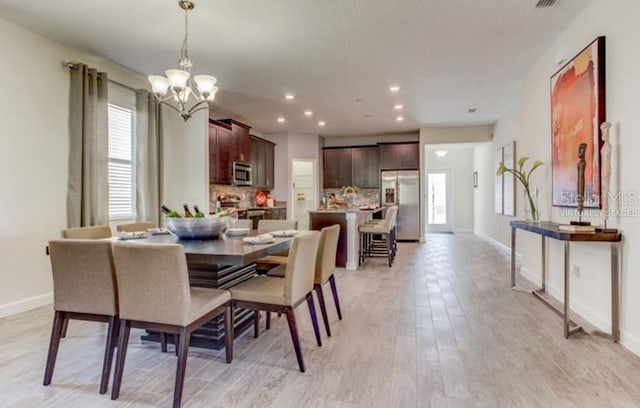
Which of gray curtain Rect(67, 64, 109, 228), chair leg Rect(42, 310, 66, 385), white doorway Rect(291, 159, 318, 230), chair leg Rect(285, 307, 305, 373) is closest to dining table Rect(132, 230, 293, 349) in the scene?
chair leg Rect(285, 307, 305, 373)

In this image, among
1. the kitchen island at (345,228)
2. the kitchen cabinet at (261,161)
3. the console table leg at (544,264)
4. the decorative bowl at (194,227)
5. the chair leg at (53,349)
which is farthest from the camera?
the kitchen cabinet at (261,161)

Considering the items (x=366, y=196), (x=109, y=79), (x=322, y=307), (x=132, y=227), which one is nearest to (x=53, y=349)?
(x=132, y=227)

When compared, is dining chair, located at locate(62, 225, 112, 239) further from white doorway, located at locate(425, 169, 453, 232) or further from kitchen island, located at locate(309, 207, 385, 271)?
white doorway, located at locate(425, 169, 453, 232)

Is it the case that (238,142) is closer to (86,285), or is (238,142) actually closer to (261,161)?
(261,161)

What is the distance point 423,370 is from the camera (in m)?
2.24

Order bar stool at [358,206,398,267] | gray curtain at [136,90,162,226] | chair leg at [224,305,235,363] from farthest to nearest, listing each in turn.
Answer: bar stool at [358,206,398,267] → gray curtain at [136,90,162,226] → chair leg at [224,305,235,363]

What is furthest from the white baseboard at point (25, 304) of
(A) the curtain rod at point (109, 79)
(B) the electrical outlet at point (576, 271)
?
(B) the electrical outlet at point (576, 271)

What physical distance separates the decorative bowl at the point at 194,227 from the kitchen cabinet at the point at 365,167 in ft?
22.1

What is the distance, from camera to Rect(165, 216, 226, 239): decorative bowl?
259cm

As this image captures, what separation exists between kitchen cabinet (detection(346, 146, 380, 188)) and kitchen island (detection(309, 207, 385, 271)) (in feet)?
12.1

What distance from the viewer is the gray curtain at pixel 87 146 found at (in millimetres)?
3820

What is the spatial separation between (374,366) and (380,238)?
5591 mm

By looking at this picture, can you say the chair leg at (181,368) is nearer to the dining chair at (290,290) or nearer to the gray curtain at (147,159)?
the dining chair at (290,290)

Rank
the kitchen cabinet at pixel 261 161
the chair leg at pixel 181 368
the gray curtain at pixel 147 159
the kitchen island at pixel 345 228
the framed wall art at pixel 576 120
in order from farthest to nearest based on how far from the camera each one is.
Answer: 1. the kitchen cabinet at pixel 261 161
2. the kitchen island at pixel 345 228
3. the gray curtain at pixel 147 159
4. the framed wall art at pixel 576 120
5. the chair leg at pixel 181 368
